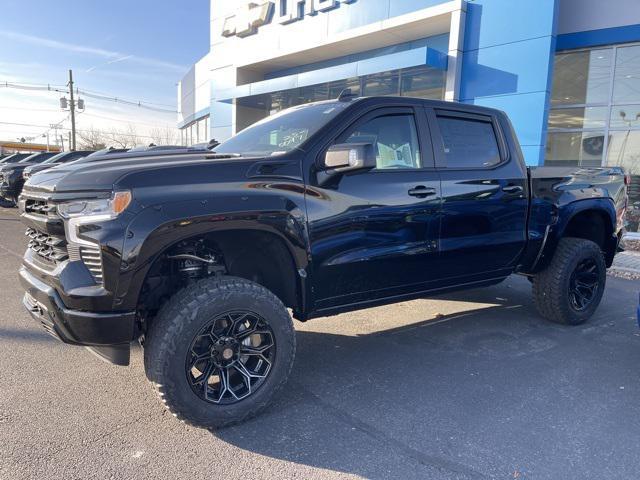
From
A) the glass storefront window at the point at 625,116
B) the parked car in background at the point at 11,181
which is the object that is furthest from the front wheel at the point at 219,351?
the parked car in background at the point at 11,181

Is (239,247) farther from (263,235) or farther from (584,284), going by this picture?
(584,284)

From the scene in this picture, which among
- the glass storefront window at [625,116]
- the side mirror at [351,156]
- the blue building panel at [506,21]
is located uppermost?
the blue building panel at [506,21]

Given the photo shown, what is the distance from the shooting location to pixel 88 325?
2.54 meters

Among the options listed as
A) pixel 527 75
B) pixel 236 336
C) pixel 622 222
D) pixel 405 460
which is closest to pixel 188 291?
pixel 236 336

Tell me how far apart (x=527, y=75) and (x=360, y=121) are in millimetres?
10023

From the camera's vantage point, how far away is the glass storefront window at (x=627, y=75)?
11375 millimetres

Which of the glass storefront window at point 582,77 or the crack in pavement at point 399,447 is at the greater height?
the glass storefront window at point 582,77

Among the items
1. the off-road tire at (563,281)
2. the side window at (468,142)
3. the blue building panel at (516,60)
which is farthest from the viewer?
the blue building panel at (516,60)

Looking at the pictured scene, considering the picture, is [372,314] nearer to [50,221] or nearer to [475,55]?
[50,221]

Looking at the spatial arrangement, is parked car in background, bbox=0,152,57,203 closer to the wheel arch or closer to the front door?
the wheel arch

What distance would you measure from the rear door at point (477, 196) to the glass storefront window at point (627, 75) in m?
9.49

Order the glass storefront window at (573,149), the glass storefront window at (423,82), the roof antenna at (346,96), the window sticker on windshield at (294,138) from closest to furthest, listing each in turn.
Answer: the window sticker on windshield at (294,138), the roof antenna at (346,96), the glass storefront window at (573,149), the glass storefront window at (423,82)

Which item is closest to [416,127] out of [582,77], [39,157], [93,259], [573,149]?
[93,259]

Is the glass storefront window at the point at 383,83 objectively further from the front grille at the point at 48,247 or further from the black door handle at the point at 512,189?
the front grille at the point at 48,247
